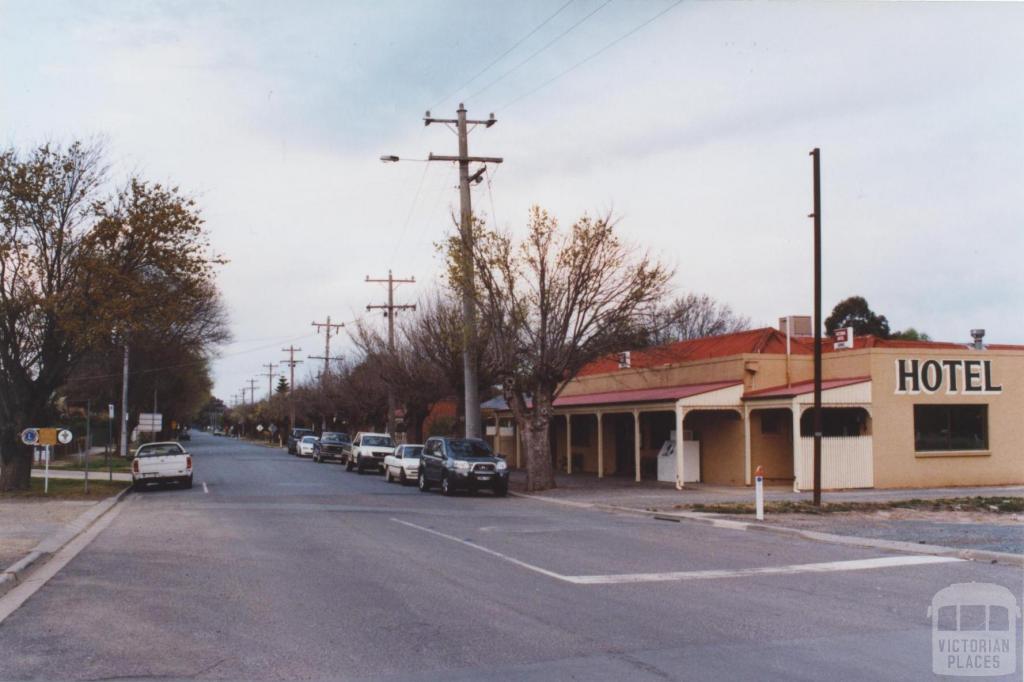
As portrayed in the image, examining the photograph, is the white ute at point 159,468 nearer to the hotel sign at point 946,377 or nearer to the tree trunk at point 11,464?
the tree trunk at point 11,464

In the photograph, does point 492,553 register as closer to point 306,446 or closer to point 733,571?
point 733,571

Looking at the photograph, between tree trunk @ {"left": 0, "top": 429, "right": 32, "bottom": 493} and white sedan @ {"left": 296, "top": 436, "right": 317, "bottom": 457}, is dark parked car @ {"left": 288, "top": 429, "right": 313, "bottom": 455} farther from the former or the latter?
tree trunk @ {"left": 0, "top": 429, "right": 32, "bottom": 493}

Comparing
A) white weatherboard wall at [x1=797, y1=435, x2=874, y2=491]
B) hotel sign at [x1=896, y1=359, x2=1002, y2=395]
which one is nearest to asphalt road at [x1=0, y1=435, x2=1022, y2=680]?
white weatherboard wall at [x1=797, y1=435, x2=874, y2=491]

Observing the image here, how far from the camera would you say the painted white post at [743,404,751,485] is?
2958 centimetres

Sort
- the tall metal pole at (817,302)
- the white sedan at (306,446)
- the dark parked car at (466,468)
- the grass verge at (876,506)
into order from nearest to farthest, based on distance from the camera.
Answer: the grass verge at (876,506) < the tall metal pole at (817,302) < the dark parked car at (466,468) < the white sedan at (306,446)

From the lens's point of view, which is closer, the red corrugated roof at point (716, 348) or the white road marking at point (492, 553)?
the white road marking at point (492, 553)

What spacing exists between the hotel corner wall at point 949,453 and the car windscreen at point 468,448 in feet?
37.6

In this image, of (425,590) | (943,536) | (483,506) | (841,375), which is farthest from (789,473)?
(425,590)

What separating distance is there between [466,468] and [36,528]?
12.8 metres

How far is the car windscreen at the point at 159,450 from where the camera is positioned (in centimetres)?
3039

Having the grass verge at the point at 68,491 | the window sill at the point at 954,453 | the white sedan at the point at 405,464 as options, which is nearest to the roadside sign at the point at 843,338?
the window sill at the point at 954,453

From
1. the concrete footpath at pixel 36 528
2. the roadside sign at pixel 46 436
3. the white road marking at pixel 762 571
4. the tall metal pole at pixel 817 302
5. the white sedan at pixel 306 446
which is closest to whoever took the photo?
the white road marking at pixel 762 571

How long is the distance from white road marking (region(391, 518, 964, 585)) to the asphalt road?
0.16 feet

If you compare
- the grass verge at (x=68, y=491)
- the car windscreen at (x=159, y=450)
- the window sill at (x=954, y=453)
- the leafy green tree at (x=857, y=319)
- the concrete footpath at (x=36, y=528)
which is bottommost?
the grass verge at (x=68, y=491)
